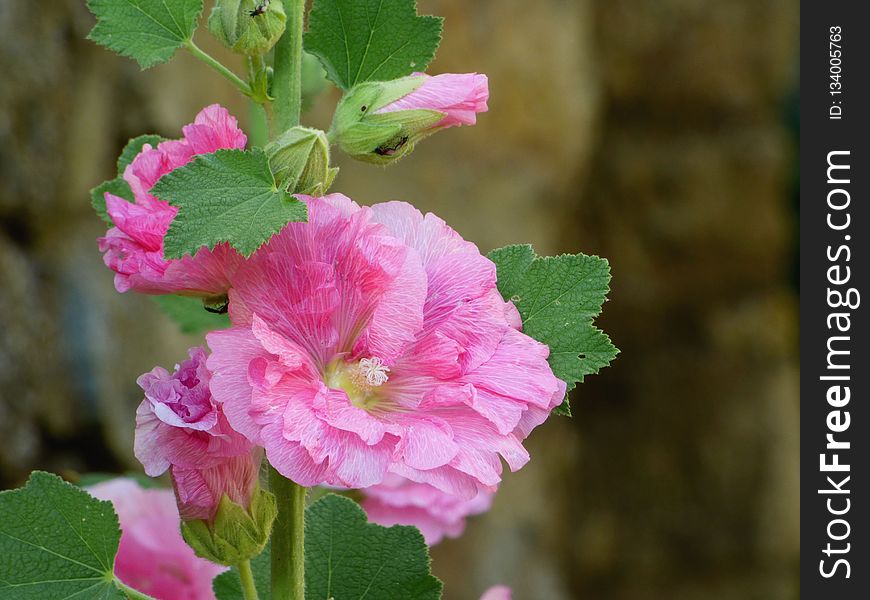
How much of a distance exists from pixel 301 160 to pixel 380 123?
47 mm

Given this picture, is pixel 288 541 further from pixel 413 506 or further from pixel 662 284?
pixel 662 284

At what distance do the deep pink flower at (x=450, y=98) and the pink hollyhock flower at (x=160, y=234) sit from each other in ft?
0.25

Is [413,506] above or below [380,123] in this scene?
below

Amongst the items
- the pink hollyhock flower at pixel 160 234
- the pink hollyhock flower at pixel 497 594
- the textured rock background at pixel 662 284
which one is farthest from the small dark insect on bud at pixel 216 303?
the textured rock background at pixel 662 284

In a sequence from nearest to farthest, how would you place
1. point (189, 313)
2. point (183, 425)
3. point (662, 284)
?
1. point (183, 425)
2. point (189, 313)
3. point (662, 284)

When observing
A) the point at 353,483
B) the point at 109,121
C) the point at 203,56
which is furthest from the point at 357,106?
the point at 109,121

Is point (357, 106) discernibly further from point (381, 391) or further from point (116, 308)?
point (116, 308)

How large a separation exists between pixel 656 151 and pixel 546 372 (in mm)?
2326

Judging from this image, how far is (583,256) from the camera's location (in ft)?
1.65

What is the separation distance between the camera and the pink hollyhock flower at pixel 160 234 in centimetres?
44

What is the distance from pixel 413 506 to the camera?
2.31 feet

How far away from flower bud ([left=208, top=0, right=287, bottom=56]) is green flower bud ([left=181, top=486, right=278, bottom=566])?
201mm

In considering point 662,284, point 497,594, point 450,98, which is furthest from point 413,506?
point 662,284

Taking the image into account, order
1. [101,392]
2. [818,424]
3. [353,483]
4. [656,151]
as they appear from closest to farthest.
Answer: [353,483]
[818,424]
[101,392]
[656,151]
